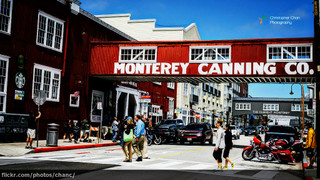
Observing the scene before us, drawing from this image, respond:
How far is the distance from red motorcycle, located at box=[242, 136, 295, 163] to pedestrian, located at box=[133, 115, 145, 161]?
5.26 meters

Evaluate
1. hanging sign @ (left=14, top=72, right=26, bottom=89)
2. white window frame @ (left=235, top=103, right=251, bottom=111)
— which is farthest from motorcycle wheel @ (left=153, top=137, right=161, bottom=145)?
white window frame @ (left=235, top=103, right=251, bottom=111)

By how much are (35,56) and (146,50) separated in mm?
8836

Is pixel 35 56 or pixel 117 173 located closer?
pixel 117 173

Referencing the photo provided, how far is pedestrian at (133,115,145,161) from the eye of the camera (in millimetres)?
13539

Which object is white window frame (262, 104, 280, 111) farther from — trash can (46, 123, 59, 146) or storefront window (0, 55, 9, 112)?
storefront window (0, 55, 9, 112)

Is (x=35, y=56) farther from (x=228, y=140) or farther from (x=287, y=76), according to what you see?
(x=287, y=76)

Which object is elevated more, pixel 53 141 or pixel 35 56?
pixel 35 56

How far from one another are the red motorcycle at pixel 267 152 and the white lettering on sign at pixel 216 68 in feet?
29.4

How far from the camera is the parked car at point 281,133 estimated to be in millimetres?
19375

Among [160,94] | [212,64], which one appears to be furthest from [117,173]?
[160,94]

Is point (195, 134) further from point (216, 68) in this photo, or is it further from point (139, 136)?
point (139, 136)

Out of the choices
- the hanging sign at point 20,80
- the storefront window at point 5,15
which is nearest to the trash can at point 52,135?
the hanging sign at point 20,80

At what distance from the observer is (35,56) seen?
2219 centimetres

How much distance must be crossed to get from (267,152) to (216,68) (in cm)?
1034
